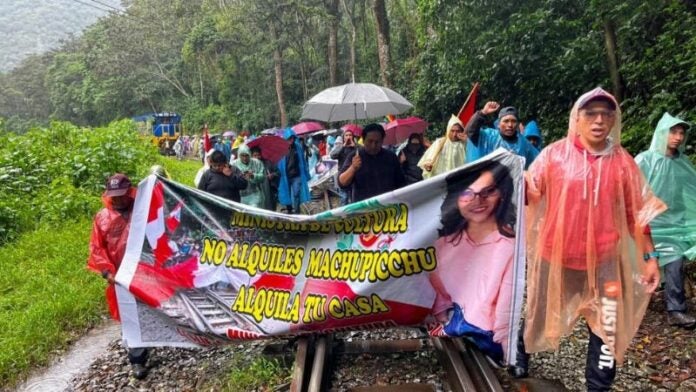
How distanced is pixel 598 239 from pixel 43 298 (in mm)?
6174

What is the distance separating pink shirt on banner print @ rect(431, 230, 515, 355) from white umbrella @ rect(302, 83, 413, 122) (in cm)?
508

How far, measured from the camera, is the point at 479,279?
310 centimetres

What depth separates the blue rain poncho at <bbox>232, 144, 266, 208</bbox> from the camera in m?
6.98

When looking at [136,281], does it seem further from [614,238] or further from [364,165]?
[614,238]

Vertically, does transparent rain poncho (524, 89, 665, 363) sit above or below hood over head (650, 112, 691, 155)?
below

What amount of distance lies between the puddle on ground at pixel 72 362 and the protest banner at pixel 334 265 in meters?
1.17

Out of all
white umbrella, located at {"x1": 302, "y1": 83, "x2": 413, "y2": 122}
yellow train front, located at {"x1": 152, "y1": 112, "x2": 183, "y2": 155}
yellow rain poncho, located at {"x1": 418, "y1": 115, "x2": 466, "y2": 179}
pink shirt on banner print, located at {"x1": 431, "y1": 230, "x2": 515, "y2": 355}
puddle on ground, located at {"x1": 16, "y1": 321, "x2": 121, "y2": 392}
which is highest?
yellow train front, located at {"x1": 152, "y1": 112, "x2": 183, "y2": 155}

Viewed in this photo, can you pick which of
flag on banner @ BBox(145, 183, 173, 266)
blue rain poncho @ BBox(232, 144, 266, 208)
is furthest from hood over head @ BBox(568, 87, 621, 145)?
blue rain poncho @ BBox(232, 144, 266, 208)

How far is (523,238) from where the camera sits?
115 inches

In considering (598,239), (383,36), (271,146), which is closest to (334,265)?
(598,239)

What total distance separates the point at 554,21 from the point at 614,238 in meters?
7.58

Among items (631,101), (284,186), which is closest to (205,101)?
(284,186)

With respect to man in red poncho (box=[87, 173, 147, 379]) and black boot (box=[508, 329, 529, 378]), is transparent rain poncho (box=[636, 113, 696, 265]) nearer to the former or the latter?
black boot (box=[508, 329, 529, 378])

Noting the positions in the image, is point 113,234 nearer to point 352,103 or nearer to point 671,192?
point 671,192
